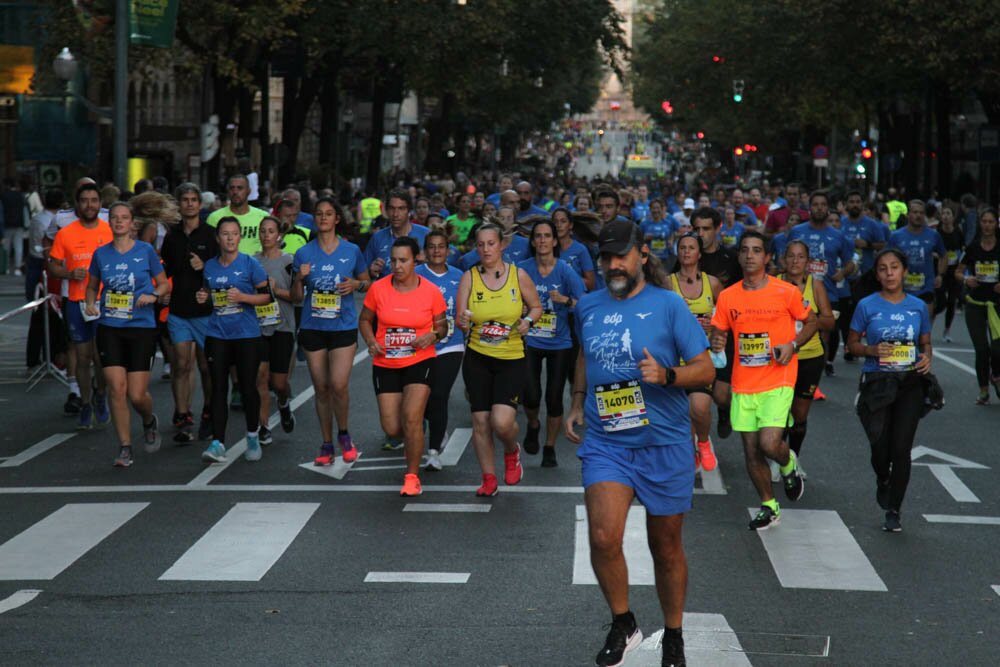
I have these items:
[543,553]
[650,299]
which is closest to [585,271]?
[543,553]

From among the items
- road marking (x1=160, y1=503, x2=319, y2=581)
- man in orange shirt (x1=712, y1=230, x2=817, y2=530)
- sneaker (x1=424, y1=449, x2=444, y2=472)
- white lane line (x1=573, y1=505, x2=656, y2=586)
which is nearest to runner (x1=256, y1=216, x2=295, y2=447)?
sneaker (x1=424, y1=449, x2=444, y2=472)

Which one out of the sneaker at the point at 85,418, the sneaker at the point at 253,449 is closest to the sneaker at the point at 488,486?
the sneaker at the point at 253,449

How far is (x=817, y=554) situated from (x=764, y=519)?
736 millimetres

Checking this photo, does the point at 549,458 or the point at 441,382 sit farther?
the point at 549,458

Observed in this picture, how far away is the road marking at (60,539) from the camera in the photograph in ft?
31.2

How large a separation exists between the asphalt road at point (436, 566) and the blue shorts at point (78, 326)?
3.90ft

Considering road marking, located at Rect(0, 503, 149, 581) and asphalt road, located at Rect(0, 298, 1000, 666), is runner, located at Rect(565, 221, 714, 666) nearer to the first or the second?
asphalt road, located at Rect(0, 298, 1000, 666)

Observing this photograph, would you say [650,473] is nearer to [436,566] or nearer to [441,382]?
[436,566]

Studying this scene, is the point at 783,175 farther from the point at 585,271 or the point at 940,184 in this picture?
the point at 585,271

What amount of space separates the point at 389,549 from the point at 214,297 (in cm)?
375

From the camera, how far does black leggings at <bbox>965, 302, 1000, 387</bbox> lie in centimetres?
1698

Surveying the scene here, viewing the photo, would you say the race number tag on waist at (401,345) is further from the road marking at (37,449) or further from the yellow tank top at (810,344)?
the road marking at (37,449)

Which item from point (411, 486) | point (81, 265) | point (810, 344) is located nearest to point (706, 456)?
point (810, 344)

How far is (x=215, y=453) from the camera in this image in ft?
42.9
